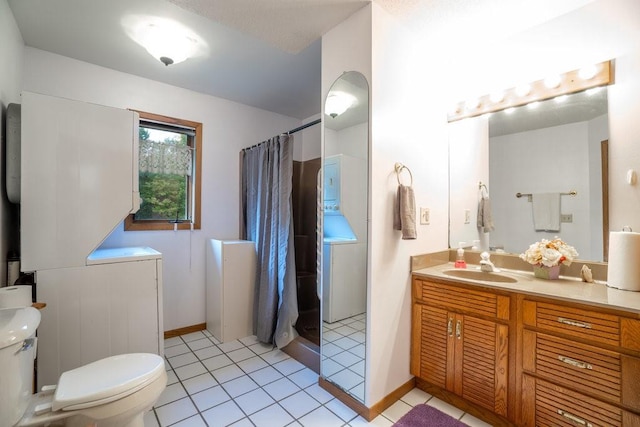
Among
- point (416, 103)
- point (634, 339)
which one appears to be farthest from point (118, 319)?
point (634, 339)

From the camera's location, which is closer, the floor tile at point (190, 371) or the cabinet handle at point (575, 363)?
the cabinet handle at point (575, 363)

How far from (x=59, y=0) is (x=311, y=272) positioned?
2915 mm

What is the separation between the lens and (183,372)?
84.3 inches

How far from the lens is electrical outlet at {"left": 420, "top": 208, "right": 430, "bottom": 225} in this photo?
2.02 m

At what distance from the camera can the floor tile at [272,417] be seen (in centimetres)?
161

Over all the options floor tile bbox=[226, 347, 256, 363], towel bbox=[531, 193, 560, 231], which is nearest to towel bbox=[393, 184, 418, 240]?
towel bbox=[531, 193, 560, 231]

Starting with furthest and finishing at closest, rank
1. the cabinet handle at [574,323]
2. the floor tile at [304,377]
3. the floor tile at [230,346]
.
Answer: the floor tile at [230,346] < the floor tile at [304,377] < the cabinet handle at [574,323]

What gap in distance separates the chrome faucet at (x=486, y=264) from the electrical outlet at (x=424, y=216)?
1.46 ft

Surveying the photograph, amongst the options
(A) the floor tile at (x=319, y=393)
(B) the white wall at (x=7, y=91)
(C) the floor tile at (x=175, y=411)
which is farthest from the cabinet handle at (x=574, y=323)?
(B) the white wall at (x=7, y=91)

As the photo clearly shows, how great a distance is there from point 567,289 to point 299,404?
5.50 ft

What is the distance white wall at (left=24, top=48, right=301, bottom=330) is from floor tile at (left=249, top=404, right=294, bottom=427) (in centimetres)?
152

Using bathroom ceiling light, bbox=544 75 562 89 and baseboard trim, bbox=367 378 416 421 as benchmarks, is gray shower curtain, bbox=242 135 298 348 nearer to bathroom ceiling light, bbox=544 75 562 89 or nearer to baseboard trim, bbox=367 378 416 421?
baseboard trim, bbox=367 378 416 421

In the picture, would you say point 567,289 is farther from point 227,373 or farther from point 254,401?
point 227,373

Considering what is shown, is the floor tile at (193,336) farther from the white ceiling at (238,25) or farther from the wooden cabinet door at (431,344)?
the white ceiling at (238,25)
